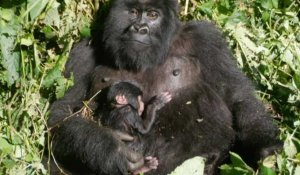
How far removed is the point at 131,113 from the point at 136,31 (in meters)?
0.63

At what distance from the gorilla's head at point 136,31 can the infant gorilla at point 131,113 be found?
231mm

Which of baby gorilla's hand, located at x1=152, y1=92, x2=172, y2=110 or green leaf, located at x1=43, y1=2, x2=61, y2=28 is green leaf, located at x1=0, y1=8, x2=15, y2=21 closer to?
green leaf, located at x1=43, y1=2, x2=61, y2=28

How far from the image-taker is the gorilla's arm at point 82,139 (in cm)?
510

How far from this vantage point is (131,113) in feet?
16.5

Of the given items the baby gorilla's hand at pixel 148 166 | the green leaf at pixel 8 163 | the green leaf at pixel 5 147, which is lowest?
the baby gorilla's hand at pixel 148 166

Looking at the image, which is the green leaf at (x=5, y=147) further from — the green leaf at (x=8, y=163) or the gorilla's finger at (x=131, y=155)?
the gorilla's finger at (x=131, y=155)

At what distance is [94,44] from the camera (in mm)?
5645

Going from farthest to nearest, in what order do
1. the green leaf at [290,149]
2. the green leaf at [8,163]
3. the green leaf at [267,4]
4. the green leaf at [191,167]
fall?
the green leaf at [267,4], the green leaf at [8,163], the green leaf at [191,167], the green leaf at [290,149]

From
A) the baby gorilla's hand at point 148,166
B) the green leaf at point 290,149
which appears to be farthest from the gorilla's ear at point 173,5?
the green leaf at point 290,149

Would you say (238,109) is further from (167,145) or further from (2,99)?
(2,99)

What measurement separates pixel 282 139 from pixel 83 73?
160cm

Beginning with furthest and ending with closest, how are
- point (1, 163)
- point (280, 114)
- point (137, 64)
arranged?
point (280, 114) → point (137, 64) → point (1, 163)

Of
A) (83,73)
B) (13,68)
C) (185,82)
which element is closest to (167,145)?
(185,82)

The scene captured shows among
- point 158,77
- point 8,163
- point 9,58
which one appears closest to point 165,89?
point 158,77
